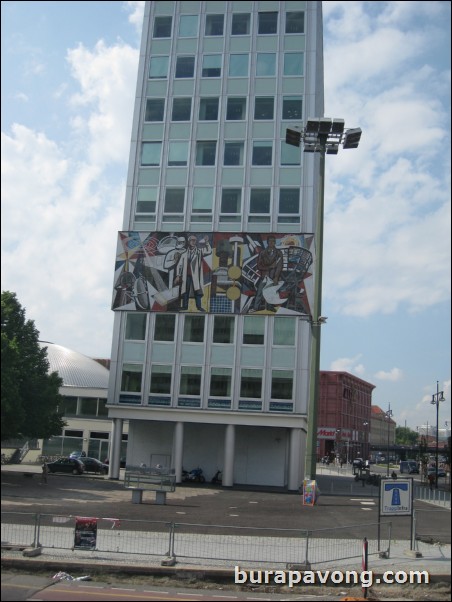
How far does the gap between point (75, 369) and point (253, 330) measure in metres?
25.1

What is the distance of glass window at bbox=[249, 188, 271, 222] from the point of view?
166ft

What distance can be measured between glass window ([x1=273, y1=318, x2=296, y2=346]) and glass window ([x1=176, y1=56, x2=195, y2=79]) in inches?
858

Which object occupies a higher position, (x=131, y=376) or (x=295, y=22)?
(x=295, y=22)

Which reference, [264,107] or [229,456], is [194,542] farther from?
[264,107]

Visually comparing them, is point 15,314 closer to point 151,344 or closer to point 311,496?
point 151,344

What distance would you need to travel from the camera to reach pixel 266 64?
53219 mm

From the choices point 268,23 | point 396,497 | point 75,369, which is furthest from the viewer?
point 75,369

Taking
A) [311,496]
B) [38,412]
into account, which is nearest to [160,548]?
[311,496]

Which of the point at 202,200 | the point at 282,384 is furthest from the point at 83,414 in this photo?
the point at 202,200

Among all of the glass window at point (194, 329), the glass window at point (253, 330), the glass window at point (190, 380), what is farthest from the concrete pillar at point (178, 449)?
the glass window at point (253, 330)

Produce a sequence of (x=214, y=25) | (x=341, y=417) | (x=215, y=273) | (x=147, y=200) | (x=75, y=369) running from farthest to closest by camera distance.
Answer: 1. (x=341, y=417)
2. (x=75, y=369)
3. (x=214, y=25)
4. (x=147, y=200)
5. (x=215, y=273)

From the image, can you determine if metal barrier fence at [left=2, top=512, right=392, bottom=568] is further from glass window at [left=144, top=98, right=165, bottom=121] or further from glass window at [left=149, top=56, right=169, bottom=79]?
glass window at [left=149, top=56, right=169, bottom=79]

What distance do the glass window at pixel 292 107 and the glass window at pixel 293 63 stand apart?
2.24m

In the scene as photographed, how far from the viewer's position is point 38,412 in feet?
137
